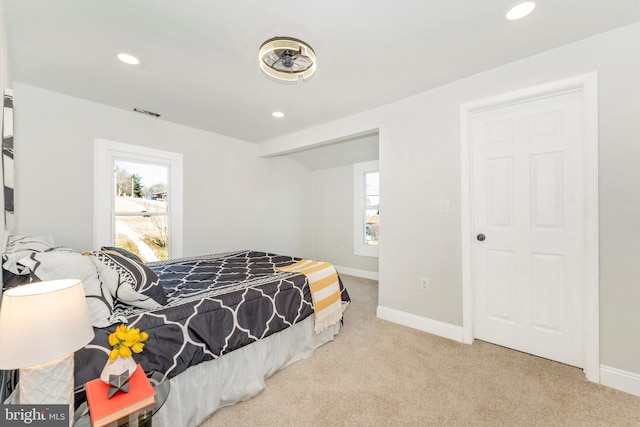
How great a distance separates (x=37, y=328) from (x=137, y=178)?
2.86m

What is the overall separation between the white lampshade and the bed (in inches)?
15.6

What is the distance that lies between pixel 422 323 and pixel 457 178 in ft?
4.78

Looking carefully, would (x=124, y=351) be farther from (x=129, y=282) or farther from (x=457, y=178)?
(x=457, y=178)

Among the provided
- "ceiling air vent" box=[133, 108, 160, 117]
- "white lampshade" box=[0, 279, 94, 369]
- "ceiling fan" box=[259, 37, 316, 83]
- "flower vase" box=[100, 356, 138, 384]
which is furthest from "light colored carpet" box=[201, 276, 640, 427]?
"ceiling air vent" box=[133, 108, 160, 117]

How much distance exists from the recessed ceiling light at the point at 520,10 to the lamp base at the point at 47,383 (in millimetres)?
2773

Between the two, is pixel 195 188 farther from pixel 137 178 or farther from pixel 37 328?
pixel 37 328

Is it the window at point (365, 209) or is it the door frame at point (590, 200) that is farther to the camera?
the window at point (365, 209)

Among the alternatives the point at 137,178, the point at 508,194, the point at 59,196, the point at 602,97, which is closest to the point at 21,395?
the point at 59,196

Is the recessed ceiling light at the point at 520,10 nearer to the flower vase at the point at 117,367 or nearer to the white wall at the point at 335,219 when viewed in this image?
the flower vase at the point at 117,367

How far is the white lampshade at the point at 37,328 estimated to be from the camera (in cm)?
81

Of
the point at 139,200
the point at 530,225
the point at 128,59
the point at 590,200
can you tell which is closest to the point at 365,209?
the point at 530,225

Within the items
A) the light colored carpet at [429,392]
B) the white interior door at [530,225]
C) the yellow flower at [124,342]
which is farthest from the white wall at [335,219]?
the yellow flower at [124,342]

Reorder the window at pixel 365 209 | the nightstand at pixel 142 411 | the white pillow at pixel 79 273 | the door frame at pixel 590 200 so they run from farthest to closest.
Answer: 1. the window at pixel 365 209
2. the door frame at pixel 590 200
3. the white pillow at pixel 79 273
4. the nightstand at pixel 142 411

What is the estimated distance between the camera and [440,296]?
100 inches
